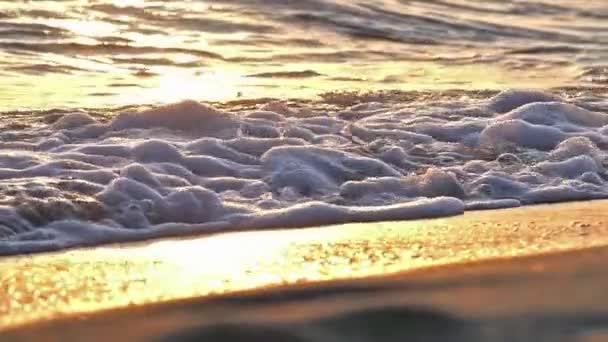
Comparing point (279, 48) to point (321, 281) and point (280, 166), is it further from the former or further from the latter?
point (321, 281)

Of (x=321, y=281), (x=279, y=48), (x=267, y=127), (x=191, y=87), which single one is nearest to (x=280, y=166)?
Answer: (x=267, y=127)

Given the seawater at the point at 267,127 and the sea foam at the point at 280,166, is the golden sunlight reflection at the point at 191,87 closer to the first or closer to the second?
the seawater at the point at 267,127

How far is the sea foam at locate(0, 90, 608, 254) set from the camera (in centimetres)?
365

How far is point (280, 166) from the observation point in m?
4.27

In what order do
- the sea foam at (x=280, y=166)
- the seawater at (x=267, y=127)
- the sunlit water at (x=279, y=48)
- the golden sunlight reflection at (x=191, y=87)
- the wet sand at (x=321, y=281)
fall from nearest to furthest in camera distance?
1. the wet sand at (x=321, y=281)
2. the sea foam at (x=280, y=166)
3. the seawater at (x=267, y=127)
4. the golden sunlight reflection at (x=191, y=87)
5. the sunlit water at (x=279, y=48)

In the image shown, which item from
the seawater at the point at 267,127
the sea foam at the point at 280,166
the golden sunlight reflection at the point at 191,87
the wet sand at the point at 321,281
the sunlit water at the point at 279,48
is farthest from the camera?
the sunlit water at the point at 279,48

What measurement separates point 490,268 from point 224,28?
21.9 feet

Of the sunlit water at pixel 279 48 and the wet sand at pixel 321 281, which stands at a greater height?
the sunlit water at pixel 279 48

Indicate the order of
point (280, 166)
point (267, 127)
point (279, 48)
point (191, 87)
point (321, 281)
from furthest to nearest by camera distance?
point (279, 48)
point (191, 87)
point (267, 127)
point (280, 166)
point (321, 281)

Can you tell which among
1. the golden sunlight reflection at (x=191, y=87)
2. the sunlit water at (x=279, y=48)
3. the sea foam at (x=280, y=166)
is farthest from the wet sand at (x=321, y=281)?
the golden sunlight reflection at (x=191, y=87)

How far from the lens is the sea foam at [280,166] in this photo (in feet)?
12.0

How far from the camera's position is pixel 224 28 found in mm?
9531

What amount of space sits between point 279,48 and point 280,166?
4542 mm

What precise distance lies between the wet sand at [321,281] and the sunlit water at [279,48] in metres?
2.62
